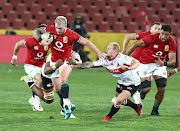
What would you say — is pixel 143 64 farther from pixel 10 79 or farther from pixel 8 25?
pixel 8 25

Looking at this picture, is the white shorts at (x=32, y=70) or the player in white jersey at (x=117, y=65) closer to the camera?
the player in white jersey at (x=117, y=65)

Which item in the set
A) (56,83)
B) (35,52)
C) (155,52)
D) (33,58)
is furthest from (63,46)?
(155,52)

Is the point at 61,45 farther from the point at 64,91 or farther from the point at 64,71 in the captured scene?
the point at 64,91

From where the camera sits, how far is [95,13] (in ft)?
81.0

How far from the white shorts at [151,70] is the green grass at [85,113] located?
→ 0.74m

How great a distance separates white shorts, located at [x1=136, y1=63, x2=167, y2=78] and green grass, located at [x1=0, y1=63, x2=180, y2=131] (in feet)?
2.42

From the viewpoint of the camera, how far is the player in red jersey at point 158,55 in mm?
7746

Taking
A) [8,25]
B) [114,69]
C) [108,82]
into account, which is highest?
[8,25]

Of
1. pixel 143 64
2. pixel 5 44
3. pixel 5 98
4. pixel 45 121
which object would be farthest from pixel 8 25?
pixel 45 121

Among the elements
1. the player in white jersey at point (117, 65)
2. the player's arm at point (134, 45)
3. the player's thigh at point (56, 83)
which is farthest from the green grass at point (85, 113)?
the player's arm at point (134, 45)

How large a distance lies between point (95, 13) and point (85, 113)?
1740 cm

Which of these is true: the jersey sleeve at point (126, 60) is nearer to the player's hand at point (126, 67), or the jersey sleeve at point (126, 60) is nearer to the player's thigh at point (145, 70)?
the player's hand at point (126, 67)

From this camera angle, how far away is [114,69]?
6.86 m

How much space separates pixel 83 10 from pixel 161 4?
16.1ft
